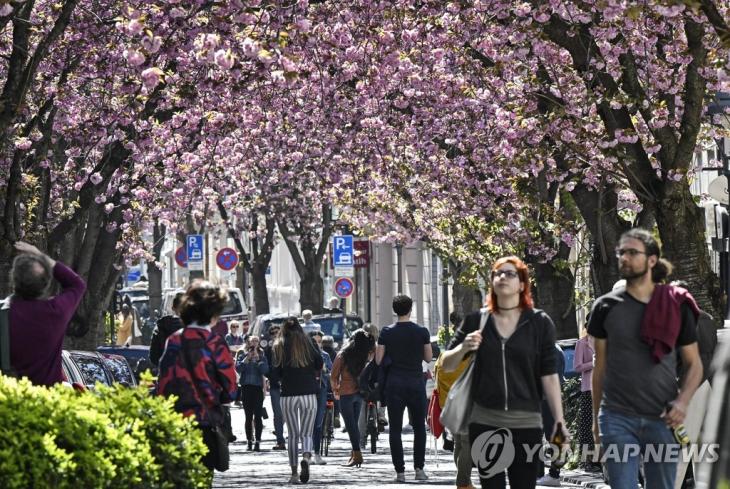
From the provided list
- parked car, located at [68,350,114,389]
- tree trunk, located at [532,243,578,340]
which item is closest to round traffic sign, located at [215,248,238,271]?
tree trunk, located at [532,243,578,340]

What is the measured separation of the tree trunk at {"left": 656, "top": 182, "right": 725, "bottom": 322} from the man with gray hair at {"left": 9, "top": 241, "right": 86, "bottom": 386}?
881 centimetres

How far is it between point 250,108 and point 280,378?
7.72 metres

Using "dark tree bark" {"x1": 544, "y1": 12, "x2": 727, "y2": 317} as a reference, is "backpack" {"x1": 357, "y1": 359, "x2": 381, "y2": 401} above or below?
below

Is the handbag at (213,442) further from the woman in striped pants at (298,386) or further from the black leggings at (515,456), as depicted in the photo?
the woman in striped pants at (298,386)

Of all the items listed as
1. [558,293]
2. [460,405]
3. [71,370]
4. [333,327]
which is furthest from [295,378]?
[333,327]

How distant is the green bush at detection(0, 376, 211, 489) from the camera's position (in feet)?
23.5

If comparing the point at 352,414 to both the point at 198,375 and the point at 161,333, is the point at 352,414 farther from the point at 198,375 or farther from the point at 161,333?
the point at 198,375

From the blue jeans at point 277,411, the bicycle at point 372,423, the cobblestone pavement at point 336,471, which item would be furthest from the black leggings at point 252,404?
the bicycle at point 372,423

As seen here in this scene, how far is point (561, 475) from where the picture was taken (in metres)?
17.9

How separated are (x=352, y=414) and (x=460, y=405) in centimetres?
1115

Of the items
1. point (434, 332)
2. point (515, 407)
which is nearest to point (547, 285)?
point (515, 407)

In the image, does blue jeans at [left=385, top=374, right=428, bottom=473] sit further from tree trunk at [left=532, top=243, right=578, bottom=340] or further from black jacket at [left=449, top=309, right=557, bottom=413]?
tree trunk at [left=532, top=243, right=578, bottom=340]

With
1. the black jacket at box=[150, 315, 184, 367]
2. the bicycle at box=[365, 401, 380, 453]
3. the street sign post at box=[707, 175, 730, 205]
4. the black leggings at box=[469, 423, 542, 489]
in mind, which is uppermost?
the street sign post at box=[707, 175, 730, 205]

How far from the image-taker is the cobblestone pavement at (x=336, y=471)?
17.1m
